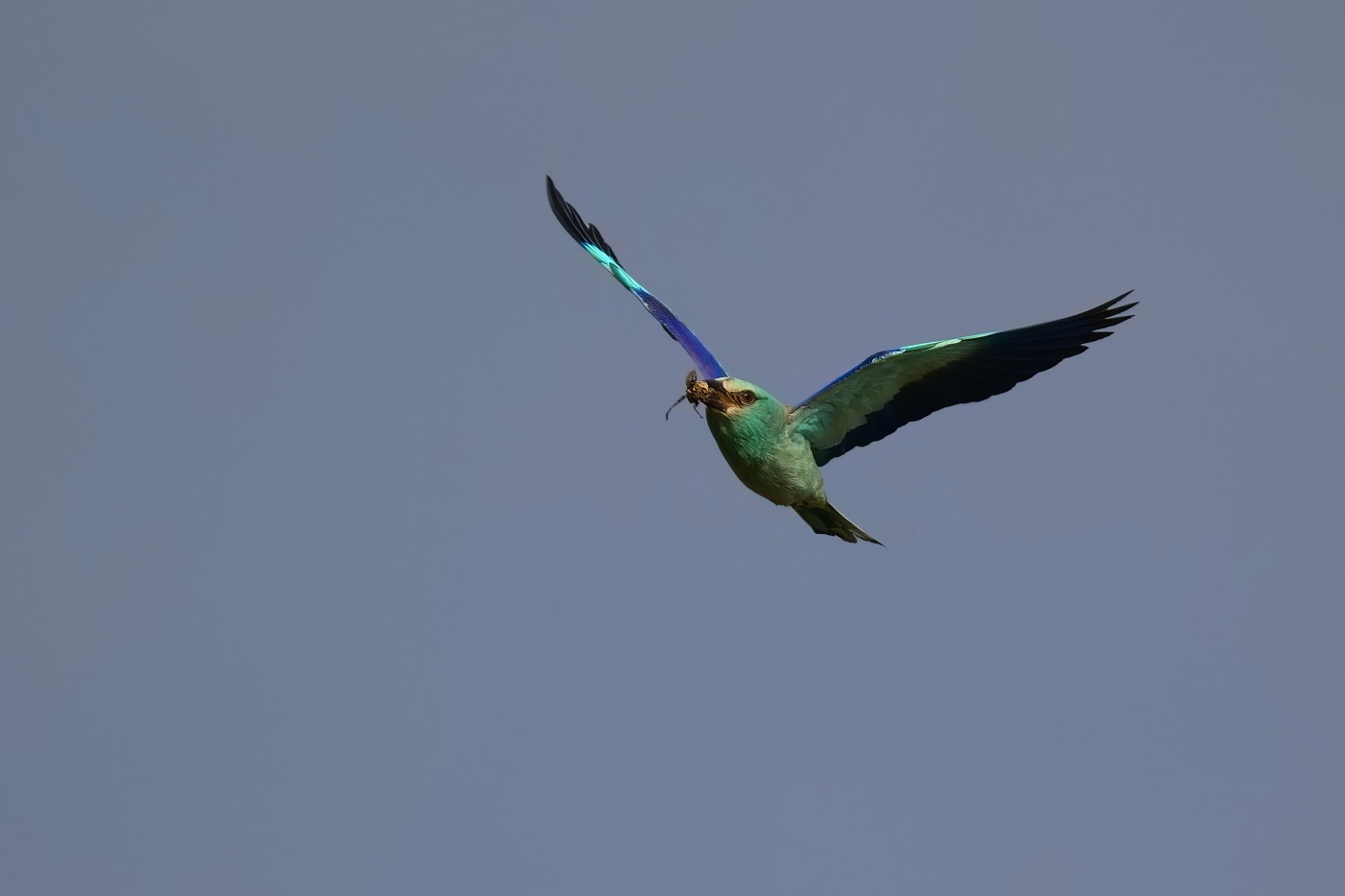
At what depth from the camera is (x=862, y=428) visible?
18453 millimetres

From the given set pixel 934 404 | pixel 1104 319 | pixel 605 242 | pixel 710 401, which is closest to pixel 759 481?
pixel 710 401

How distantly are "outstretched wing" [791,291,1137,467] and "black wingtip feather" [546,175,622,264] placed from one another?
189 inches

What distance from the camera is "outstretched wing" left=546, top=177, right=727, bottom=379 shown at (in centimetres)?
1802

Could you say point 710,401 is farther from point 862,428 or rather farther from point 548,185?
point 548,185

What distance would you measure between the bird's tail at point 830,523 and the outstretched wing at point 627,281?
65.8 inches

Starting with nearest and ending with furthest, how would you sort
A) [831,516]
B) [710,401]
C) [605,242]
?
1. [710,401]
2. [831,516]
3. [605,242]

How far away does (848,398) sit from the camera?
17938 mm

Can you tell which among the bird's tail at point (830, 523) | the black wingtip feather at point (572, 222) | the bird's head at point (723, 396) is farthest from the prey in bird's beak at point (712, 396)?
the black wingtip feather at point (572, 222)

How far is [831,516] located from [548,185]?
20.8ft

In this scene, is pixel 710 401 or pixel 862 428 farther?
pixel 862 428

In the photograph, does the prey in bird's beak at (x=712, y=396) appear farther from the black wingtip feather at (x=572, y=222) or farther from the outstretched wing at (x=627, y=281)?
the black wingtip feather at (x=572, y=222)

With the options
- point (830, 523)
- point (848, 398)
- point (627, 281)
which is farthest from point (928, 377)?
point (627, 281)

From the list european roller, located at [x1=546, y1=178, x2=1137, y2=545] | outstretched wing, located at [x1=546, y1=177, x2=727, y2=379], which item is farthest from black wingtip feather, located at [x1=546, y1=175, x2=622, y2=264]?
european roller, located at [x1=546, y1=178, x2=1137, y2=545]

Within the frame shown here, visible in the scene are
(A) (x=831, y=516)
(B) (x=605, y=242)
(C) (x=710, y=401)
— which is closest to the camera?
(C) (x=710, y=401)
